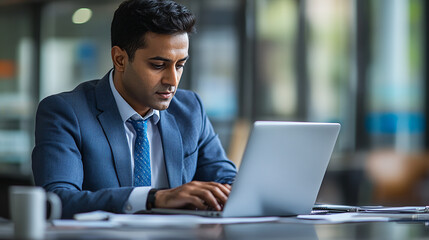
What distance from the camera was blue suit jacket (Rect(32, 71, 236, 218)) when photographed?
88.4 inches

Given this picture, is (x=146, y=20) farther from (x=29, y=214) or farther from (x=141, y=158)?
(x=29, y=214)

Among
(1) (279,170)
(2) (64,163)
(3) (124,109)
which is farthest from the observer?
(3) (124,109)

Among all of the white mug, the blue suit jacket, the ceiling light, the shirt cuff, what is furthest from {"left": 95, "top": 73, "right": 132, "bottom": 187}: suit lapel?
the ceiling light

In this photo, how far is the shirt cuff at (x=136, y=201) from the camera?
2.11 meters

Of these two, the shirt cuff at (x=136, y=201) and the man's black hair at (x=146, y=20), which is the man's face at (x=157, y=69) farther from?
the shirt cuff at (x=136, y=201)

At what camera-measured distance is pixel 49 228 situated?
5.77ft

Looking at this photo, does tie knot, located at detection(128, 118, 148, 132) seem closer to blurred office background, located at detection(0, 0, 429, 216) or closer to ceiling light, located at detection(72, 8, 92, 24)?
blurred office background, located at detection(0, 0, 429, 216)

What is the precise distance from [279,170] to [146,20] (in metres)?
0.77

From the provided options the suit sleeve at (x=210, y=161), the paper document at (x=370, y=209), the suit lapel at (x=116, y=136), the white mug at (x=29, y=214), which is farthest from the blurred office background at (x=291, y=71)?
the white mug at (x=29, y=214)

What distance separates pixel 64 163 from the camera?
90.4 inches

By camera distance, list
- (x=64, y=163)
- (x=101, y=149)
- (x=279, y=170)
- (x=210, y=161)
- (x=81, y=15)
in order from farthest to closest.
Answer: (x=81, y=15)
(x=210, y=161)
(x=101, y=149)
(x=64, y=163)
(x=279, y=170)

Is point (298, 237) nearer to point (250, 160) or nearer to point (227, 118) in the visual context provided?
point (250, 160)

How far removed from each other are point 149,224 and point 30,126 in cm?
608

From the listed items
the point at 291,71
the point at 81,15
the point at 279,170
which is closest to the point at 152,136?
the point at 279,170
